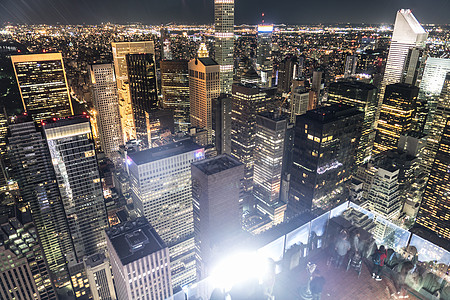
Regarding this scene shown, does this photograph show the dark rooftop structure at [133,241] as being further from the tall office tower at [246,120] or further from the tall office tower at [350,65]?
the tall office tower at [350,65]

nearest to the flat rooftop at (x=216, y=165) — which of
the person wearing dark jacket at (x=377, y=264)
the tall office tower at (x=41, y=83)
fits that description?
the person wearing dark jacket at (x=377, y=264)

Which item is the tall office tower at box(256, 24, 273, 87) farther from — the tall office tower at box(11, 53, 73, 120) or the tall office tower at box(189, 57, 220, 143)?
the tall office tower at box(11, 53, 73, 120)

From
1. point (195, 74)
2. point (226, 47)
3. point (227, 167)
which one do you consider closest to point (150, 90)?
point (195, 74)

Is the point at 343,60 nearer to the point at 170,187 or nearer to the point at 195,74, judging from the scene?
the point at 195,74

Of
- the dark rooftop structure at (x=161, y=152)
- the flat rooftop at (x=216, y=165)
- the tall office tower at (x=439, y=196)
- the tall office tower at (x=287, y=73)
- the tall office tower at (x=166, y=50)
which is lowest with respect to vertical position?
the tall office tower at (x=439, y=196)

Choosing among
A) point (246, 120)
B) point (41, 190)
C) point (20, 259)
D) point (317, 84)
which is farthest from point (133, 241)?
point (317, 84)

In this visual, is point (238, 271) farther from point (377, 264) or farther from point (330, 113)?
point (330, 113)

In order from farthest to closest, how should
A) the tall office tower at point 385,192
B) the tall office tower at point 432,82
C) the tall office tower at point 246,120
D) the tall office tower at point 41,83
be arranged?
the tall office tower at point 432,82 < the tall office tower at point 246,120 < the tall office tower at point 41,83 < the tall office tower at point 385,192

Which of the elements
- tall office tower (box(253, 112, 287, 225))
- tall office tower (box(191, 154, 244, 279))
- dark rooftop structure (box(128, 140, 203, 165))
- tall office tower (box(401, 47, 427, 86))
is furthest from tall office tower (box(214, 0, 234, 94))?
tall office tower (box(191, 154, 244, 279))
